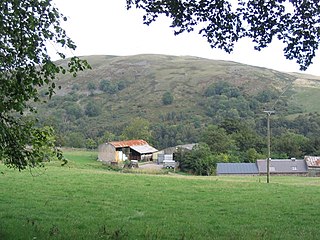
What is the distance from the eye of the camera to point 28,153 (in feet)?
32.0

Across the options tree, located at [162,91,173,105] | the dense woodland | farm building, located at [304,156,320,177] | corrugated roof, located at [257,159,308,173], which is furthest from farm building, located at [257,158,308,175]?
tree, located at [162,91,173,105]

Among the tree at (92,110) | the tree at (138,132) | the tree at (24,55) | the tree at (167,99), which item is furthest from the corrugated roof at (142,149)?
the tree at (24,55)

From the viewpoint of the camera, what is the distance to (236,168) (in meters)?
76.5

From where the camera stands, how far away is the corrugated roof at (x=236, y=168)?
74044mm

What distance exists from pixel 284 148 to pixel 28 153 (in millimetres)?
89006

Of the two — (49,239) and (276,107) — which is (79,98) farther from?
(49,239)

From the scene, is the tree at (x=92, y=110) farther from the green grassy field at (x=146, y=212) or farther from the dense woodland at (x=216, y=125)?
the green grassy field at (x=146, y=212)

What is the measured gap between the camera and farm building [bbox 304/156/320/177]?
252 ft

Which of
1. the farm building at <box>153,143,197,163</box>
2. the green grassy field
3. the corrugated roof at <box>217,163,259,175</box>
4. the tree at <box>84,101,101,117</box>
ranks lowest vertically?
the green grassy field

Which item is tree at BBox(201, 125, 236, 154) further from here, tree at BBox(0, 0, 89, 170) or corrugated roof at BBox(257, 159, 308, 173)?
tree at BBox(0, 0, 89, 170)

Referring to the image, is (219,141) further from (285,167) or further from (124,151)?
(124,151)

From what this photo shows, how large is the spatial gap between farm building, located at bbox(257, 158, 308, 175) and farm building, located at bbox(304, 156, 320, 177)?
2.33ft

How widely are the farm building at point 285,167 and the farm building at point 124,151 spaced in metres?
28.4

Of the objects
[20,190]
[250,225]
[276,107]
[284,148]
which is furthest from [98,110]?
[250,225]
